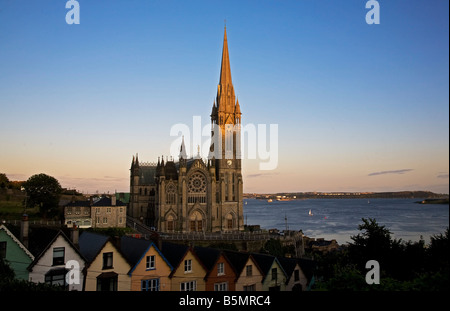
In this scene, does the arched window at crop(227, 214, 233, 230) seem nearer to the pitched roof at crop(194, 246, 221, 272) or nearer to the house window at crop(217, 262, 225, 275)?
the pitched roof at crop(194, 246, 221, 272)

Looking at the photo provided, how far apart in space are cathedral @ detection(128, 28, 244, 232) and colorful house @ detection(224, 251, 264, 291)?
46.5 metres

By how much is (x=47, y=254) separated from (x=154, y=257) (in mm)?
7351

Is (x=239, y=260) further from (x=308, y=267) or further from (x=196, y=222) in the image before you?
(x=196, y=222)

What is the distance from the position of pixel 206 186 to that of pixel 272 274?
49.2m

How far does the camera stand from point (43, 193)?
69312mm

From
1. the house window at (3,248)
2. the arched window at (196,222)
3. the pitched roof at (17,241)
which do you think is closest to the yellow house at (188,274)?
the pitched roof at (17,241)

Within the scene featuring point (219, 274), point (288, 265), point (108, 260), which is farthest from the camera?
point (288, 265)

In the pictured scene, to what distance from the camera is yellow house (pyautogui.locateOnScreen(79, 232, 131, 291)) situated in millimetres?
→ 26438

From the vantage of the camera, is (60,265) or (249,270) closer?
(60,265)

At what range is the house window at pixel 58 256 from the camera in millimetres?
26266

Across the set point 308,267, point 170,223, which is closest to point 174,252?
point 308,267

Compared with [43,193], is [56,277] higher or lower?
lower

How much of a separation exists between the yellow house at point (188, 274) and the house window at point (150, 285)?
118 cm
